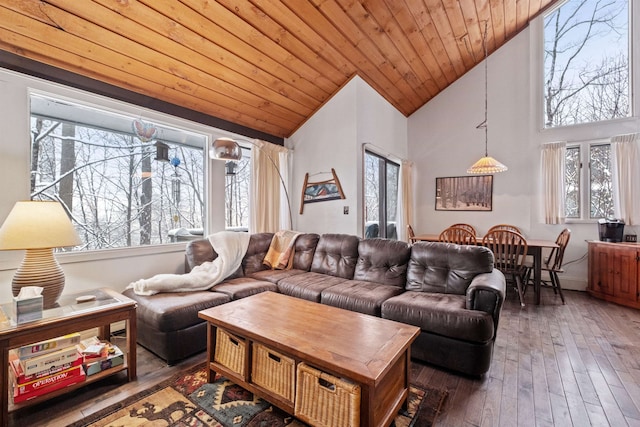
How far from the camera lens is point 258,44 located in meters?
2.89

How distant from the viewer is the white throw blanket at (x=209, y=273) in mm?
2484

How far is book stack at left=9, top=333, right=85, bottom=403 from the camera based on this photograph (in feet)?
5.42

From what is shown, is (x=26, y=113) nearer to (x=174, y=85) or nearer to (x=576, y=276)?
(x=174, y=85)

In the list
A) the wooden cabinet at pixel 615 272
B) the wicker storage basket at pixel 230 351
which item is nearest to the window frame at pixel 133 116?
the wicker storage basket at pixel 230 351

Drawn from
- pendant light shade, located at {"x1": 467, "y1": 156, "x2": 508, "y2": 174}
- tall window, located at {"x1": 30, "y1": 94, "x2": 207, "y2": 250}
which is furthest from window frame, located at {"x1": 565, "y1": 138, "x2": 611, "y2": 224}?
tall window, located at {"x1": 30, "y1": 94, "x2": 207, "y2": 250}

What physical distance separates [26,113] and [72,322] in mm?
1770

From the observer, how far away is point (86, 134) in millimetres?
2799

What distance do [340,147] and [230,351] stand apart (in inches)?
118

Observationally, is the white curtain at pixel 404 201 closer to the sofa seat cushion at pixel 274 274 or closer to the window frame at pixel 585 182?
the window frame at pixel 585 182

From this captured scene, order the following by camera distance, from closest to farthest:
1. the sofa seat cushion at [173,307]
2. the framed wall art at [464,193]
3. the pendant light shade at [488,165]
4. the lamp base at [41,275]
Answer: the lamp base at [41,275], the sofa seat cushion at [173,307], the pendant light shade at [488,165], the framed wall art at [464,193]

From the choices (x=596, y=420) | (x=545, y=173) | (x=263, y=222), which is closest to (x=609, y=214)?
(x=545, y=173)

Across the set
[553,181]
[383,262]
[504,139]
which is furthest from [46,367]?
[504,139]

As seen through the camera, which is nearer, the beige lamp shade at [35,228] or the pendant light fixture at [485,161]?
the beige lamp shade at [35,228]

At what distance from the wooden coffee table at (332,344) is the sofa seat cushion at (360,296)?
56cm
